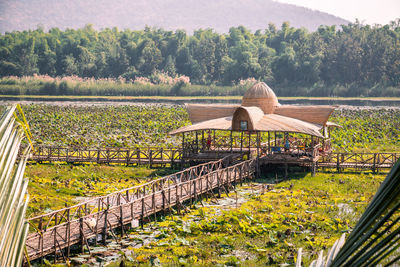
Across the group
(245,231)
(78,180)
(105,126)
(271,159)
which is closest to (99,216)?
(245,231)

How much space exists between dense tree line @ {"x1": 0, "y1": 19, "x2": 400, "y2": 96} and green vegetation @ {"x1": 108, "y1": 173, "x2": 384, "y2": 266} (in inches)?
2306

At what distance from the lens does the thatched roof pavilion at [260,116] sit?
969 inches

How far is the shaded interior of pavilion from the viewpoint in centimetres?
2464

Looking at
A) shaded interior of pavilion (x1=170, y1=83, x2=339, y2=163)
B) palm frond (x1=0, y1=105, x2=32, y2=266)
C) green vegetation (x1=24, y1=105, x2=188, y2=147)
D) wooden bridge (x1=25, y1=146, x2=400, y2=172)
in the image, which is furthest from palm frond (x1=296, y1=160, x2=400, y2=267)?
green vegetation (x1=24, y1=105, x2=188, y2=147)

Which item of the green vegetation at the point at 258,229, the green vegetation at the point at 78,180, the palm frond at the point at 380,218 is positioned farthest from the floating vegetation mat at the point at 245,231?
the palm frond at the point at 380,218

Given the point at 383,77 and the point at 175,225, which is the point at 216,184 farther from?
the point at 383,77

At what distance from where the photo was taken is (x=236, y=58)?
288 feet

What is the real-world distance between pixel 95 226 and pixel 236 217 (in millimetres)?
4231

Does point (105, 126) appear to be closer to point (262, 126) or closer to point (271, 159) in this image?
point (262, 126)

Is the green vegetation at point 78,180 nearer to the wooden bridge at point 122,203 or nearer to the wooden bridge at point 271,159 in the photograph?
the wooden bridge at point 271,159

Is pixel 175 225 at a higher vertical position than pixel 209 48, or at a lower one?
lower

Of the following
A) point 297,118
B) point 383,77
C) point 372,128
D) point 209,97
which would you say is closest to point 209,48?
point 209,97

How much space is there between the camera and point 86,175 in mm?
23438

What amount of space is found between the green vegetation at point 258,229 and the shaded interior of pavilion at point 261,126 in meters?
3.78
